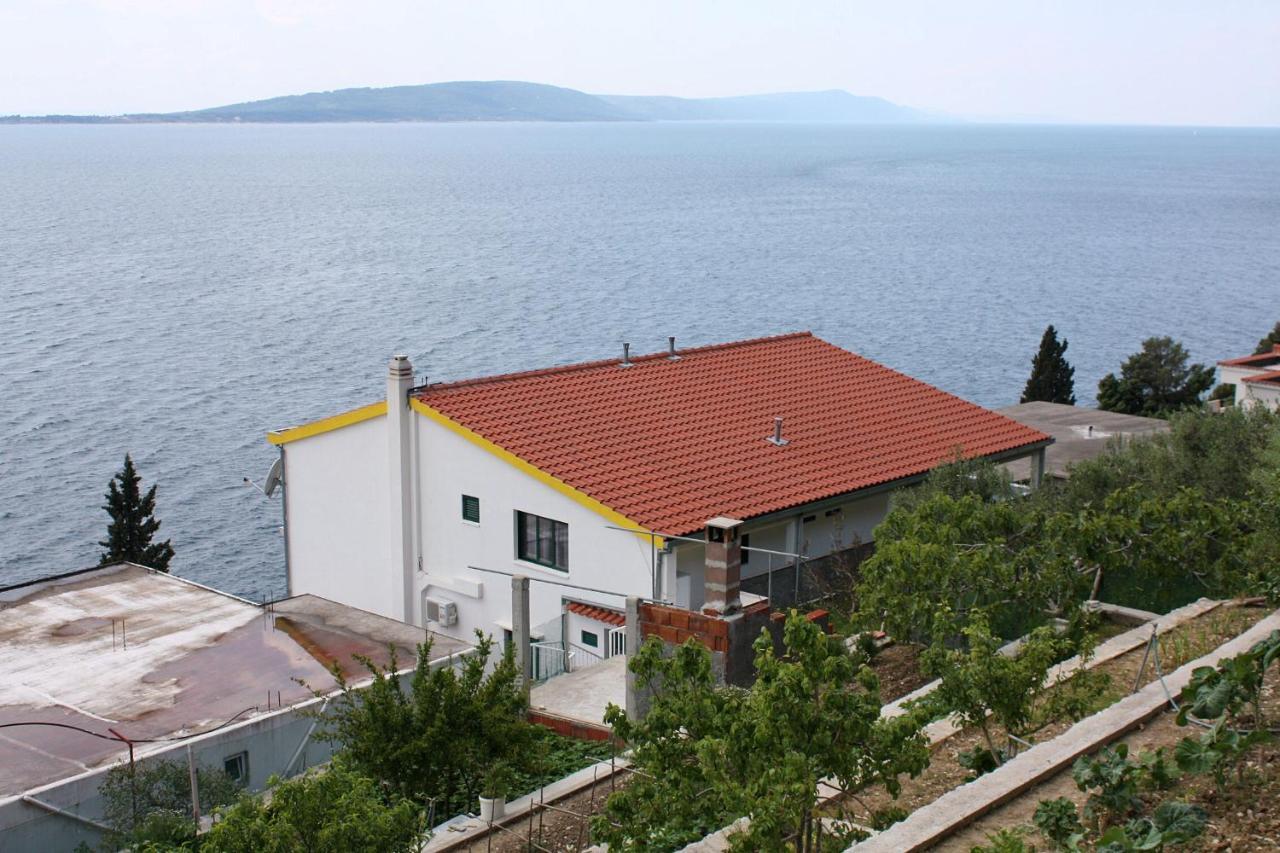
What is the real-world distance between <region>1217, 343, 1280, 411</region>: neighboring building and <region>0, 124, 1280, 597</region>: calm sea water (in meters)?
22.4

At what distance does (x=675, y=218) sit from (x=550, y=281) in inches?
2384

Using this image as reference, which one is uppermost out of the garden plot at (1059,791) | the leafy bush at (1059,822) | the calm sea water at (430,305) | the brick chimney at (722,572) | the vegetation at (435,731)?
the leafy bush at (1059,822)

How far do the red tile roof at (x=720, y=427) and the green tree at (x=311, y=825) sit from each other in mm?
12514

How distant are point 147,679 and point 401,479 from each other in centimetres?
636

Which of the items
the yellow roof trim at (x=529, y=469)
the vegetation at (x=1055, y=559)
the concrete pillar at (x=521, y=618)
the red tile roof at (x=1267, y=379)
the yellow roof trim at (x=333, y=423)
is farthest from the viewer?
the red tile roof at (x=1267, y=379)

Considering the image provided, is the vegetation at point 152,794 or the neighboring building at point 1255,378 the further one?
the neighboring building at point 1255,378

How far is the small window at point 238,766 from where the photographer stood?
19.5 meters

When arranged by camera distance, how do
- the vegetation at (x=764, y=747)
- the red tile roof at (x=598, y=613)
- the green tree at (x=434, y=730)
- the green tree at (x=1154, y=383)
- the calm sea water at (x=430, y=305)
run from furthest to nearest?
the green tree at (x=1154, y=383) → the calm sea water at (x=430, y=305) → the red tile roof at (x=598, y=613) → the green tree at (x=434, y=730) → the vegetation at (x=764, y=747)

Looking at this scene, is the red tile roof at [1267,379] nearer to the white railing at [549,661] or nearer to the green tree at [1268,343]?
the green tree at [1268,343]

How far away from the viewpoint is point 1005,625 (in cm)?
2027

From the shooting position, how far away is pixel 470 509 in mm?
26250

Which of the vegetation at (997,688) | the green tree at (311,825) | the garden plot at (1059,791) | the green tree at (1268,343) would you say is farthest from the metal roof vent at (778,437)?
the green tree at (1268,343)

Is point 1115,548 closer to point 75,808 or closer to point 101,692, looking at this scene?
point 75,808

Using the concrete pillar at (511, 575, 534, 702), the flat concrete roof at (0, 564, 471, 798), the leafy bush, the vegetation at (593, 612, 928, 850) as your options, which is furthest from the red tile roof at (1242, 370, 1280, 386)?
the leafy bush
